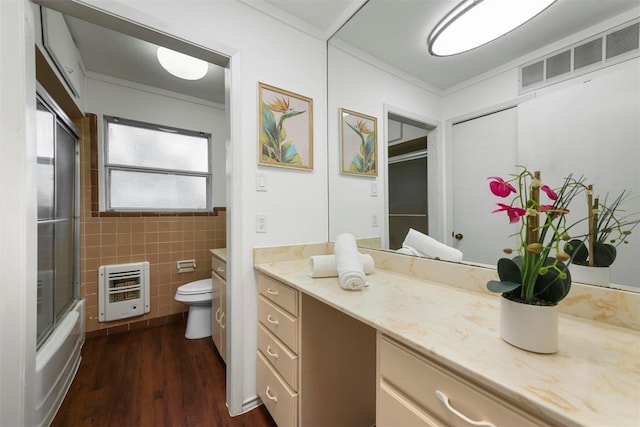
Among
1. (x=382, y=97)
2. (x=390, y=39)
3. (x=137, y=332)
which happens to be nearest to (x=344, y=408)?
(x=382, y=97)

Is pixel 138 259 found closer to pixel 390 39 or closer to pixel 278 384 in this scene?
pixel 278 384

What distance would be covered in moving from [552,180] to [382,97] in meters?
0.99

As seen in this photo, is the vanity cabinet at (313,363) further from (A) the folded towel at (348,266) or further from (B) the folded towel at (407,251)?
(B) the folded towel at (407,251)

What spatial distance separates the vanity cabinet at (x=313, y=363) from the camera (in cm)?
108

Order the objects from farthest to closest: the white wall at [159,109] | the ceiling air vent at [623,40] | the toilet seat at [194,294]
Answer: the white wall at [159,109] → the toilet seat at [194,294] → the ceiling air vent at [623,40]

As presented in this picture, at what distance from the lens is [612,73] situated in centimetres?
73

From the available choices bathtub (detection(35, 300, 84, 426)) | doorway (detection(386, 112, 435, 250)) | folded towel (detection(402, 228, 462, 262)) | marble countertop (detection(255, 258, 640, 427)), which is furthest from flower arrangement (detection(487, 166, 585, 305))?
bathtub (detection(35, 300, 84, 426))

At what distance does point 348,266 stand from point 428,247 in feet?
1.46

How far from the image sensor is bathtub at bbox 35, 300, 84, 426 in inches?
48.1

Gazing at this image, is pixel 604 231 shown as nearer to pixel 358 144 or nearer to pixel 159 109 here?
pixel 358 144

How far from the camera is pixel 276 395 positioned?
4.00ft

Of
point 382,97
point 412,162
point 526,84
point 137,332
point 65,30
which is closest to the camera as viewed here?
point 526,84

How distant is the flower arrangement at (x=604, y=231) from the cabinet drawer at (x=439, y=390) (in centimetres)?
50

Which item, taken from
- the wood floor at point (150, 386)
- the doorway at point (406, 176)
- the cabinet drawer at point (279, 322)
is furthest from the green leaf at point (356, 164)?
the wood floor at point (150, 386)
